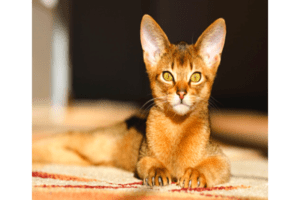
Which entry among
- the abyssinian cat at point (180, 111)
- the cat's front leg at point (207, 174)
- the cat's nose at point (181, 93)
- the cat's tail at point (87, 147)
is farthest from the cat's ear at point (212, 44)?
A: the cat's tail at point (87, 147)

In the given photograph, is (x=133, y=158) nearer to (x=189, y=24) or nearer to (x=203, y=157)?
(x=203, y=157)

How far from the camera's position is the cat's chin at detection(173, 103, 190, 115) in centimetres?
141

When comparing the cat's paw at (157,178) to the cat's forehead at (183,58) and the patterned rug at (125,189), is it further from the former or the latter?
the cat's forehead at (183,58)

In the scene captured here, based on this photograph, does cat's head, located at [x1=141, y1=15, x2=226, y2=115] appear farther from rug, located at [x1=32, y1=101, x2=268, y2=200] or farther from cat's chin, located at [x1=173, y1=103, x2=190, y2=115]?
rug, located at [x1=32, y1=101, x2=268, y2=200]

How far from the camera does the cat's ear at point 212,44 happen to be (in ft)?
5.12

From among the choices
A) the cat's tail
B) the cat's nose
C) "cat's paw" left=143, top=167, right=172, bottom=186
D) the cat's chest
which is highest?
the cat's nose

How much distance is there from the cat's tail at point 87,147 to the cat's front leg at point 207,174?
72cm

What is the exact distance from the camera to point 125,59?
7.94 m

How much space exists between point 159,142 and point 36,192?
2.10ft

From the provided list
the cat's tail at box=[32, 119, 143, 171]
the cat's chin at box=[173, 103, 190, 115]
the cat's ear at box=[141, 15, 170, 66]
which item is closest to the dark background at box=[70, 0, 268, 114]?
the cat's tail at box=[32, 119, 143, 171]

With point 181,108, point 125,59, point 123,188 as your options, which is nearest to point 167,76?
point 181,108

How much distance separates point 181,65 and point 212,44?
24 cm

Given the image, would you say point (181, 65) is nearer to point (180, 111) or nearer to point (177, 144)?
point (180, 111)

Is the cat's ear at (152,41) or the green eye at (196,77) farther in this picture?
the cat's ear at (152,41)
